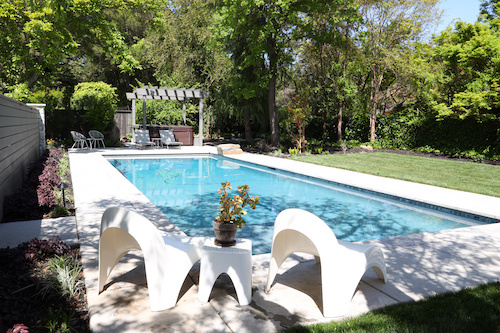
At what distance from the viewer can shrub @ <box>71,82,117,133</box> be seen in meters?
17.9

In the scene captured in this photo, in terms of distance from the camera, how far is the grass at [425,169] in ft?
28.8

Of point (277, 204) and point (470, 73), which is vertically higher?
point (470, 73)

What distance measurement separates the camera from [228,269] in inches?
115

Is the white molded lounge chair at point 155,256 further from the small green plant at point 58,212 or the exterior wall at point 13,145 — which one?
the exterior wall at point 13,145

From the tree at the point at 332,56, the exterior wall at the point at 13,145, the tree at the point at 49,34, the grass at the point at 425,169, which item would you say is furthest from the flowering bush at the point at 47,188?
the tree at the point at 332,56

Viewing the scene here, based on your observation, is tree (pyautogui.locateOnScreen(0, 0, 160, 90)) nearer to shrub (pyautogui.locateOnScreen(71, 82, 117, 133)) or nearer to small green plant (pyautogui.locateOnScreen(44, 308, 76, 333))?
shrub (pyautogui.locateOnScreen(71, 82, 117, 133))

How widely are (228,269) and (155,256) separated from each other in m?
0.59

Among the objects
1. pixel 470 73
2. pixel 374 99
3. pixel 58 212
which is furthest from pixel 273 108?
pixel 58 212

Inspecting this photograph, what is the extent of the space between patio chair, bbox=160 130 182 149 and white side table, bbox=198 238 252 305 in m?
15.3

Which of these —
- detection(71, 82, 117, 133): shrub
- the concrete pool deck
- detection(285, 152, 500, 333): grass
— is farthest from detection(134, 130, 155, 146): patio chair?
detection(285, 152, 500, 333): grass

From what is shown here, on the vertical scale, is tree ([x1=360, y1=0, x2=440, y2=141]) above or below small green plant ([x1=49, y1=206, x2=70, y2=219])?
above

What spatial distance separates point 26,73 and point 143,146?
598cm

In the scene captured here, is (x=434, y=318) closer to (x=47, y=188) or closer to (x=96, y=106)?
(x=47, y=188)

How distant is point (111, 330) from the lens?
2482mm
